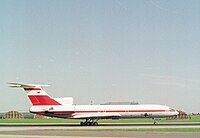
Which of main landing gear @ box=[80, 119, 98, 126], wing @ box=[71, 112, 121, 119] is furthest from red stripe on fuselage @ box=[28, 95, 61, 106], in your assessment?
main landing gear @ box=[80, 119, 98, 126]

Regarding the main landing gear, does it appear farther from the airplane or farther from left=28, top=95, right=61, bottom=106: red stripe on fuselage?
left=28, top=95, right=61, bottom=106: red stripe on fuselage

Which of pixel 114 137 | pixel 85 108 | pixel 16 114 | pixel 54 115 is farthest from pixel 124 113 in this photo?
pixel 16 114

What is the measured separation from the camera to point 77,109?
5612 cm

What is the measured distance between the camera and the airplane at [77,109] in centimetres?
5547

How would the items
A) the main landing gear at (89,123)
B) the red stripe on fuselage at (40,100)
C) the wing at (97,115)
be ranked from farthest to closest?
the red stripe on fuselage at (40,100)
the wing at (97,115)
the main landing gear at (89,123)

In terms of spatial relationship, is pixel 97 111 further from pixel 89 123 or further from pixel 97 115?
pixel 89 123

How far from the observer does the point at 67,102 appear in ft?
187

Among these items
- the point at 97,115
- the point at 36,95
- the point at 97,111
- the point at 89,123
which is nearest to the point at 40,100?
the point at 36,95

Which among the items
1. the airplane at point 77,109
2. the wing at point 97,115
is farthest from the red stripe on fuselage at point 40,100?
the wing at point 97,115

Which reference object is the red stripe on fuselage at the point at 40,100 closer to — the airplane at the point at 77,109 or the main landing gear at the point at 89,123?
the airplane at the point at 77,109

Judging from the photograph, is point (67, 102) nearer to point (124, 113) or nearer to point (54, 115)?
point (54, 115)

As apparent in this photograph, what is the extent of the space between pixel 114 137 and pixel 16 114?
4936 inches

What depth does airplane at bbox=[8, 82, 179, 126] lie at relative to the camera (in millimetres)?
55469

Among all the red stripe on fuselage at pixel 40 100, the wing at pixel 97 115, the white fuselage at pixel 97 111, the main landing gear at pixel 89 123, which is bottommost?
the main landing gear at pixel 89 123
